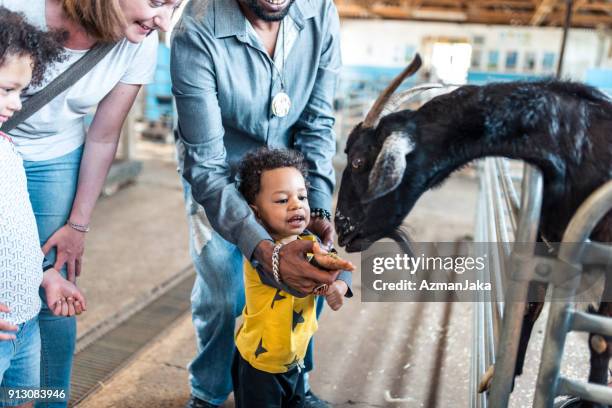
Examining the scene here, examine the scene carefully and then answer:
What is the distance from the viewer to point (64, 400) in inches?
76.6

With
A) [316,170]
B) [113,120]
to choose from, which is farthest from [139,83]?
[316,170]

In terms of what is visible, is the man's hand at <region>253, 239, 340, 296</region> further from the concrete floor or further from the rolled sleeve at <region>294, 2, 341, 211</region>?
the concrete floor

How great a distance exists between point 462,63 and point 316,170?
11.7 ft

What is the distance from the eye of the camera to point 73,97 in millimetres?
1725

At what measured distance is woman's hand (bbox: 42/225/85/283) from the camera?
6.09ft

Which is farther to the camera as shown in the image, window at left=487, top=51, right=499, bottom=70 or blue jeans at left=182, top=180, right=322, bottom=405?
window at left=487, top=51, right=499, bottom=70

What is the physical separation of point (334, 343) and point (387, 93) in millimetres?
1963

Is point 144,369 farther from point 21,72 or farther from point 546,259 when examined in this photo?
point 546,259

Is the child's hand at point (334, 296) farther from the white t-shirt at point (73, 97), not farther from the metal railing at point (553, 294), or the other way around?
the white t-shirt at point (73, 97)

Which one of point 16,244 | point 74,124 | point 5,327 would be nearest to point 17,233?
point 16,244

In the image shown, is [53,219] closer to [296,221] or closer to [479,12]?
[296,221]

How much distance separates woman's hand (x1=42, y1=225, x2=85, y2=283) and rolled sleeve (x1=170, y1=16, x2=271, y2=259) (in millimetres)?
438

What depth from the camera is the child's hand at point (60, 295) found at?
5.84 ft

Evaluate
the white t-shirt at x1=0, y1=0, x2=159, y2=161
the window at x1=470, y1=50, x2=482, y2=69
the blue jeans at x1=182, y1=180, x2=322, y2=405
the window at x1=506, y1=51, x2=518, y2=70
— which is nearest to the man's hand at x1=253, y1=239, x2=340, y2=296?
the blue jeans at x1=182, y1=180, x2=322, y2=405
